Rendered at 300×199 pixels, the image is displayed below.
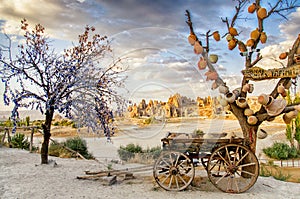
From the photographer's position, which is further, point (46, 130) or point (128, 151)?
point (128, 151)

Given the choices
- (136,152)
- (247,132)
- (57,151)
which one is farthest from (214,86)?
(57,151)

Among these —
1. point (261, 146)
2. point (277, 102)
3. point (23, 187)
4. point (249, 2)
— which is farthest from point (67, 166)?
point (261, 146)

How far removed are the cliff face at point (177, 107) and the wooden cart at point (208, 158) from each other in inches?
17.6

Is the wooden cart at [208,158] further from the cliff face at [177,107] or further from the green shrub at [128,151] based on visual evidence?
the green shrub at [128,151]

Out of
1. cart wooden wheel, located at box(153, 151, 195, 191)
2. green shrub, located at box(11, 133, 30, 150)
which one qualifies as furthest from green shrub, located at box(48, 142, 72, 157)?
cart wooden wheel, located at box(153, 151, 195, 191)

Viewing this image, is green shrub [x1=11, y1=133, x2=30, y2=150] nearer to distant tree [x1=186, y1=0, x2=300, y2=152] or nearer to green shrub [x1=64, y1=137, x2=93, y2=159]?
green shrub [x1=64, y1=137, x2=93, y2=159]

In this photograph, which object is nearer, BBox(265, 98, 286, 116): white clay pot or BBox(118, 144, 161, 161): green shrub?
BBox(265, 98, 286, 116): white clay pot

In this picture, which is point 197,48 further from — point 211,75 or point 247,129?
point 247,129

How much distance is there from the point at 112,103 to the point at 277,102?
329 centimetres

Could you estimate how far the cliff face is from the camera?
4.83 meters

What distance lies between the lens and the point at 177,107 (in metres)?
4.98

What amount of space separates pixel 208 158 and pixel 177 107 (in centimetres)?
104

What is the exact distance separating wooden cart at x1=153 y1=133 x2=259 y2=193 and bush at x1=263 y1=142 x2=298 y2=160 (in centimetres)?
641

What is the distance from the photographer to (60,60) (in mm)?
6684
